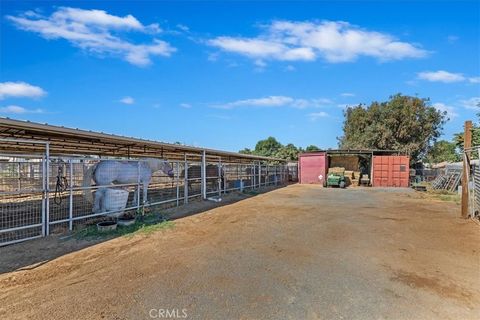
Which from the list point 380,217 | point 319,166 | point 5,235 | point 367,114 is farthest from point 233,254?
point 367,114

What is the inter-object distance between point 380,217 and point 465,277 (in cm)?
527

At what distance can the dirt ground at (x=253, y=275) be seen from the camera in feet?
11.4

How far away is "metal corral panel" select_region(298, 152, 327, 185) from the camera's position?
2632 centimetres

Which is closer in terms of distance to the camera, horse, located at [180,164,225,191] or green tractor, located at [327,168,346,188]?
horse, located at [180,164,225,191]

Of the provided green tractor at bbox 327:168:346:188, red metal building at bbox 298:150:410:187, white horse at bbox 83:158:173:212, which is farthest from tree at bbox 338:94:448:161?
white horse at bbox 83:158:173:212

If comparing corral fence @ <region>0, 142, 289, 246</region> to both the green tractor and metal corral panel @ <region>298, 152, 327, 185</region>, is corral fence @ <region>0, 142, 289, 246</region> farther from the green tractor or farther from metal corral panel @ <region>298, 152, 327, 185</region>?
metal corral panel @ <region>298, 152, 327, 185</region>

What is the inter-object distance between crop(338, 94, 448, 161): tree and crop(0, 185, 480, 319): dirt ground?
23010mm

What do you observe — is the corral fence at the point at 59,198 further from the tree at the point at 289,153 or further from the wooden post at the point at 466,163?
the tree at the point at 289,153

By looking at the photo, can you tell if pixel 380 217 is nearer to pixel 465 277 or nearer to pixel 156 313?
pixel 465 277

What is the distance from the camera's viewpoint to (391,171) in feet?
78.9

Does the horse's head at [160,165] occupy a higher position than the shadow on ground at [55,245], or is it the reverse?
the horse's head at [160,165]

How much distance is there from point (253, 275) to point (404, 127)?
95.4 ft

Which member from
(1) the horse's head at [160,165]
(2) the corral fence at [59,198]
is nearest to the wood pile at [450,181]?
(2) the corral fence at [59,198]

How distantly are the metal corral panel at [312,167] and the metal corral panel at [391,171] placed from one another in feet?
13.6
